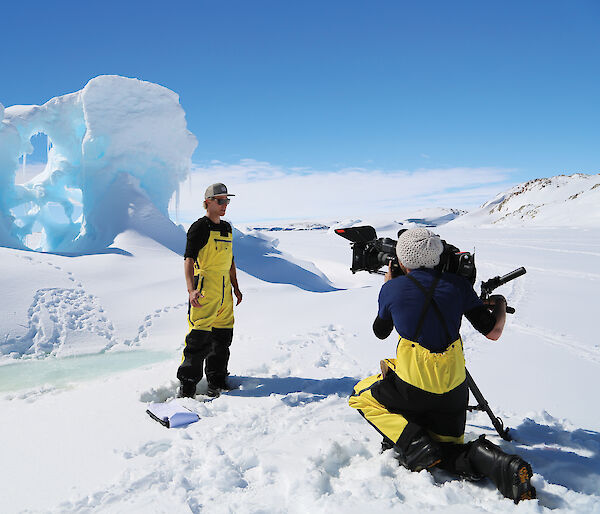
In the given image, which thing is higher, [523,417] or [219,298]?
[219,298]

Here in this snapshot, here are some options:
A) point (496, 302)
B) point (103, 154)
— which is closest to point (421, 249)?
point (496, 302)

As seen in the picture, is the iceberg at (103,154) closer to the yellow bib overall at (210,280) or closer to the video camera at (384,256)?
the yellow bib overall at (210,280)

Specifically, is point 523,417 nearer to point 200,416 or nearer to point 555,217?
point 200,416

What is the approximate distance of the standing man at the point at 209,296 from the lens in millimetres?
3648

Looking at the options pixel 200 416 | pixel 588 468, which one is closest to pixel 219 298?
pixel 200 416

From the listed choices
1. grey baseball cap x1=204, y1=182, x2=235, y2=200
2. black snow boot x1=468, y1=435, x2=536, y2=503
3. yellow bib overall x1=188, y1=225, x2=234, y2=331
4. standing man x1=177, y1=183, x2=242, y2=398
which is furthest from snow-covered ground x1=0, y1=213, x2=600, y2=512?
grey baseball cap x1=204, y1=182, x2=235, y2=200

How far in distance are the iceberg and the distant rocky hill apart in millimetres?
27580

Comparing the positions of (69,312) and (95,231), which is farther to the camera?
(95,231)

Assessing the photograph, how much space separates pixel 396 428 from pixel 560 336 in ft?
13.3

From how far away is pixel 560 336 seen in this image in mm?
5297

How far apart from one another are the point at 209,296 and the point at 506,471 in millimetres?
2594

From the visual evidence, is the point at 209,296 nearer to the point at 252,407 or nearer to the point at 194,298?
the point at 194,298

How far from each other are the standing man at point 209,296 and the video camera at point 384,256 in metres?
1.33

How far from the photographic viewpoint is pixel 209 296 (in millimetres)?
3721
